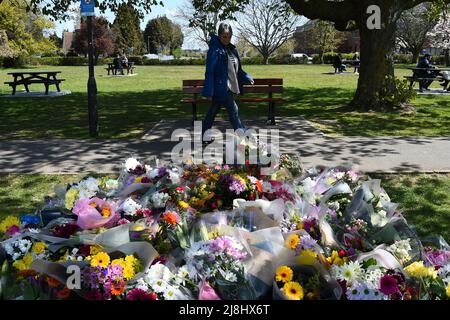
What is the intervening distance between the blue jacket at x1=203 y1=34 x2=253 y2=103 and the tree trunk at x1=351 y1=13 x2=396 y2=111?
5.61 m

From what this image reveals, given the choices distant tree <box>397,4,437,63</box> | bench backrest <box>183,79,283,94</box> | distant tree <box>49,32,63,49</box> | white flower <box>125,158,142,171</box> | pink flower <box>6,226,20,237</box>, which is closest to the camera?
pink flower <box>6,226,20,237</box>

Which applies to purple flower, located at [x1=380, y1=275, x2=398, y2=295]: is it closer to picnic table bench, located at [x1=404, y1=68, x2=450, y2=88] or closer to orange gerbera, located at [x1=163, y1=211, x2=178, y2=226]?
orange gerbera, located at [x1=163, y1=211, x2=178, y2=226]

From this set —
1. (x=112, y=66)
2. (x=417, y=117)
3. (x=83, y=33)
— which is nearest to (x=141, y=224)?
(x=417, y=117)

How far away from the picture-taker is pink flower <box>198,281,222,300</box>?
2324 millimetres

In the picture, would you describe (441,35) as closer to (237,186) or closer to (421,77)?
(421,77)

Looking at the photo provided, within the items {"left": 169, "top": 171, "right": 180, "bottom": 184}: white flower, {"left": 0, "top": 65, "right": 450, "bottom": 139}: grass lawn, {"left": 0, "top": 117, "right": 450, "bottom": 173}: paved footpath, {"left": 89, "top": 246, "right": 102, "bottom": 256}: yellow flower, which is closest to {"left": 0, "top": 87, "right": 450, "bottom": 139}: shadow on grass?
{"left": 0, "top": 65, "right": 450, "bottom": 139}: grass lawn

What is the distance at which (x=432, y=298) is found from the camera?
237cm

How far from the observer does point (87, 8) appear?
28.6ft

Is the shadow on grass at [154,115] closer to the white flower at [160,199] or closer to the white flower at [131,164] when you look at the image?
the white flower at [131,164]

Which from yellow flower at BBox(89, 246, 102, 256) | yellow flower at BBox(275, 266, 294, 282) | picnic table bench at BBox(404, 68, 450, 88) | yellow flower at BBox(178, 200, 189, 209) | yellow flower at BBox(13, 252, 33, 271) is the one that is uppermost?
picnic table bench at BBox(404, 68, 450, 88)

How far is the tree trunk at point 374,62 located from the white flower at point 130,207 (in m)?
10.4

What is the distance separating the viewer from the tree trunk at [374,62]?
1241cm

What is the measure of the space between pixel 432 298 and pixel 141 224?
1.66 m
